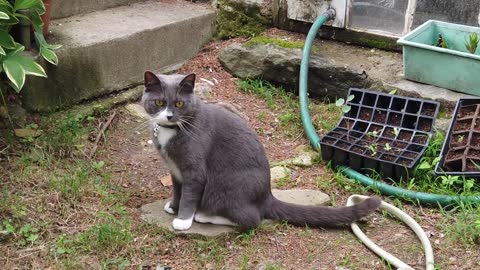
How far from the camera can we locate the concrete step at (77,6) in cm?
422

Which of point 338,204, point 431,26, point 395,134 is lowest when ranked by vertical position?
point 338,204

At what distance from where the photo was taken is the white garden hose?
2814 mm

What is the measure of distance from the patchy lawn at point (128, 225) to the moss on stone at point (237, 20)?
4.02 feet

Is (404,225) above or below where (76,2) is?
below

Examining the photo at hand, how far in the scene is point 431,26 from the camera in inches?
159

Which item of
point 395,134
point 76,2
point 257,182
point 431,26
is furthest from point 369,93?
point 76,2

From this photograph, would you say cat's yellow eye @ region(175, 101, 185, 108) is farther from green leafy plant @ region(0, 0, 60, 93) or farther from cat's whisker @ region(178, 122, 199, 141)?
green leafy plant @ region(0, 0, 60, 93)

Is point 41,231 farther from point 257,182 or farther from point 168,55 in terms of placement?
point 168,55

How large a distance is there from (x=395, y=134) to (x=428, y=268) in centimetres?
103

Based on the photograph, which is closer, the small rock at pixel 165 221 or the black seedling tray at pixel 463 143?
the small rock at pixel 165 221

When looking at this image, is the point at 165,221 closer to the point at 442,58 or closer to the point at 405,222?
the point at 405,222

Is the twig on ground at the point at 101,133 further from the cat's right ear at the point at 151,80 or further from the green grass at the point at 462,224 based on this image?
the green grass at the point at 462,224

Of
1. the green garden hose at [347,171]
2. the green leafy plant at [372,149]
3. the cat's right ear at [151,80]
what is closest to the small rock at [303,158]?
the green garden hose at [347,171]

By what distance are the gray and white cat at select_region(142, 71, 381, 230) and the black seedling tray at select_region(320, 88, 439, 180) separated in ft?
1.63
